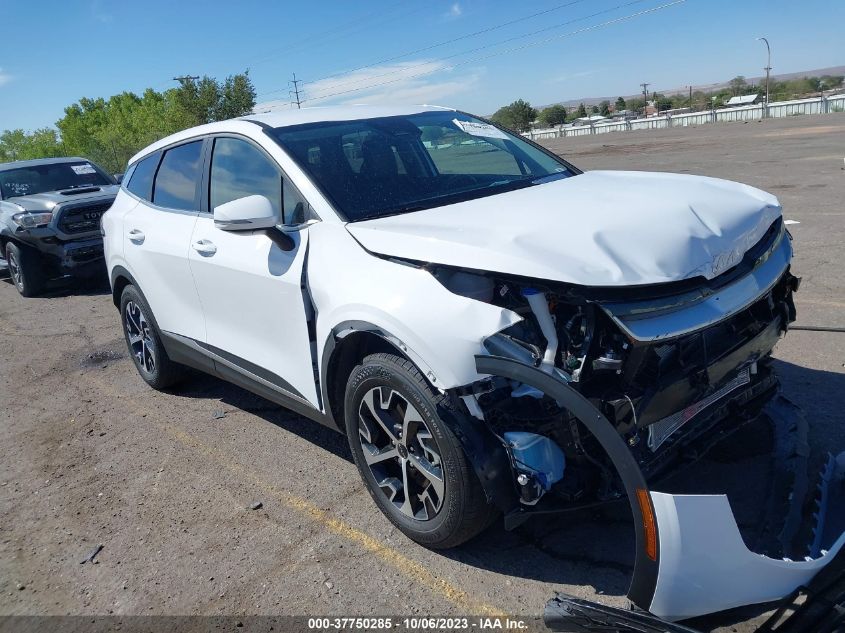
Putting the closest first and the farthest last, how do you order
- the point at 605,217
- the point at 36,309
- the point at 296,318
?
the point at 605,217, the point at 296,318, the point at 36,309

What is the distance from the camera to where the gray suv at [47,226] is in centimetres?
998

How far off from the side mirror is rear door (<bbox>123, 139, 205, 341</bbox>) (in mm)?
1065

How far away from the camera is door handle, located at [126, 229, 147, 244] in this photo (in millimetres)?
4993

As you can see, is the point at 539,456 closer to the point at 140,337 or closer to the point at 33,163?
the point at 140,337

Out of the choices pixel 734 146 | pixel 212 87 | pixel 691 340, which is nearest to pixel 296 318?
pixel 691 340

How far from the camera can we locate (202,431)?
4.88 meters

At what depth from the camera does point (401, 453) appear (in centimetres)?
317

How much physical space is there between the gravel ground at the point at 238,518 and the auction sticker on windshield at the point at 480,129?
213cm

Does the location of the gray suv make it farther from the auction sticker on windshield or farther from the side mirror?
the side mirror

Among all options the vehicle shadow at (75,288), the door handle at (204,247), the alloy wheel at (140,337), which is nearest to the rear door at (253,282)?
the door handle at (204,247)

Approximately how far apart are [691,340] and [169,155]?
12.7ft

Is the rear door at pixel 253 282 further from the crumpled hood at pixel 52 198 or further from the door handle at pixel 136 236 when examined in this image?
the crumpled hood at pixel 52 198

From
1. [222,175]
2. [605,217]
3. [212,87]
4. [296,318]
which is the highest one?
[212,87]

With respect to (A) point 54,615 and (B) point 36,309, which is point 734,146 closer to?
(B) point 36,309
